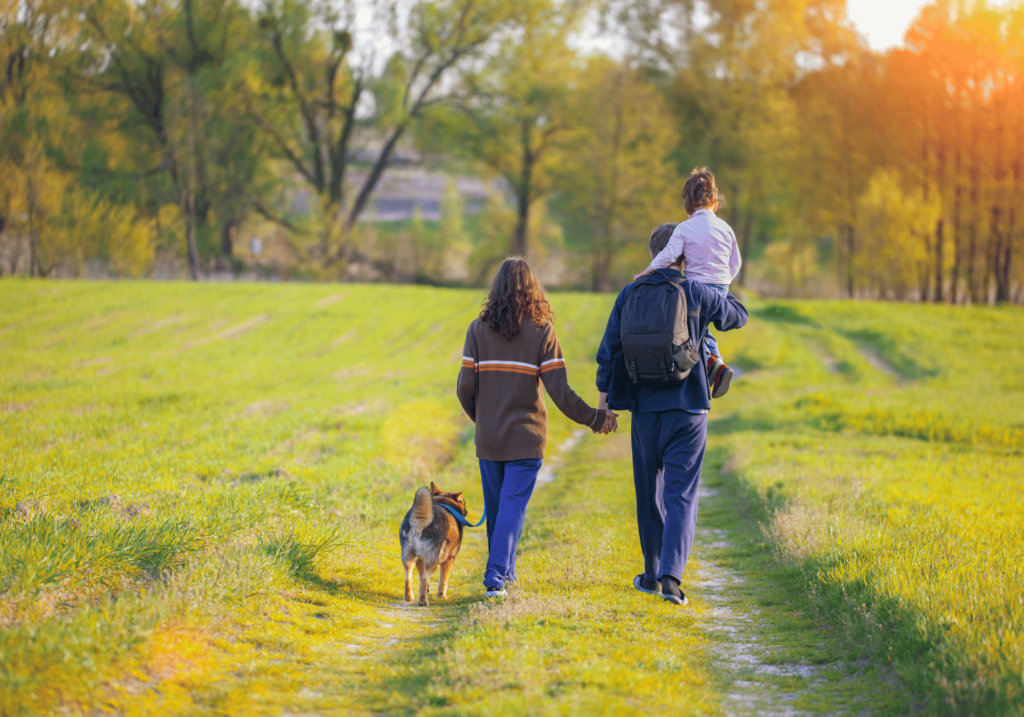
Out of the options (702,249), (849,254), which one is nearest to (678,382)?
(702,249)

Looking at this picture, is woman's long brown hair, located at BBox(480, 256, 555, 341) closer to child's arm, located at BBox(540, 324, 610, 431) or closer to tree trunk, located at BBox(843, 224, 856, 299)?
child's arm, located at BBox(540, 324, 610, 431)

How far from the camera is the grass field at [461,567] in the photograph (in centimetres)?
384

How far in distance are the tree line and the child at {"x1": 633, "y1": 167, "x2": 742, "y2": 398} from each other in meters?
35.7

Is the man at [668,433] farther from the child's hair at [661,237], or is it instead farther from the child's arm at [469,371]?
the child's arm at [469,371]

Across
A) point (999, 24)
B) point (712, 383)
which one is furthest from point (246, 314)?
point (999, 24)

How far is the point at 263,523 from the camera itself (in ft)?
21.3

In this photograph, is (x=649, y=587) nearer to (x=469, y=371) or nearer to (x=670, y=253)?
(x=469, y=371)

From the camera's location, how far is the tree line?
36062 millimetres

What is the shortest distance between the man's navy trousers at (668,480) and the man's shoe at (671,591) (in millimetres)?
45

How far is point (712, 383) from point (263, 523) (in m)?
3.98

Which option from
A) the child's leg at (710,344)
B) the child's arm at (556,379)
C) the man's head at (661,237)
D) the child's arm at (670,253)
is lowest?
the child's arm at (556,379)

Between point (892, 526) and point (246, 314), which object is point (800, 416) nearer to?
point (892, 526)

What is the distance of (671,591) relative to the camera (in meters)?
5.66

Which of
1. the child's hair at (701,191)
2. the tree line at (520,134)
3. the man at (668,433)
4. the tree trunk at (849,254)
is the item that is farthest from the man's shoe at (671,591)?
the tree trunk at (849,254)
